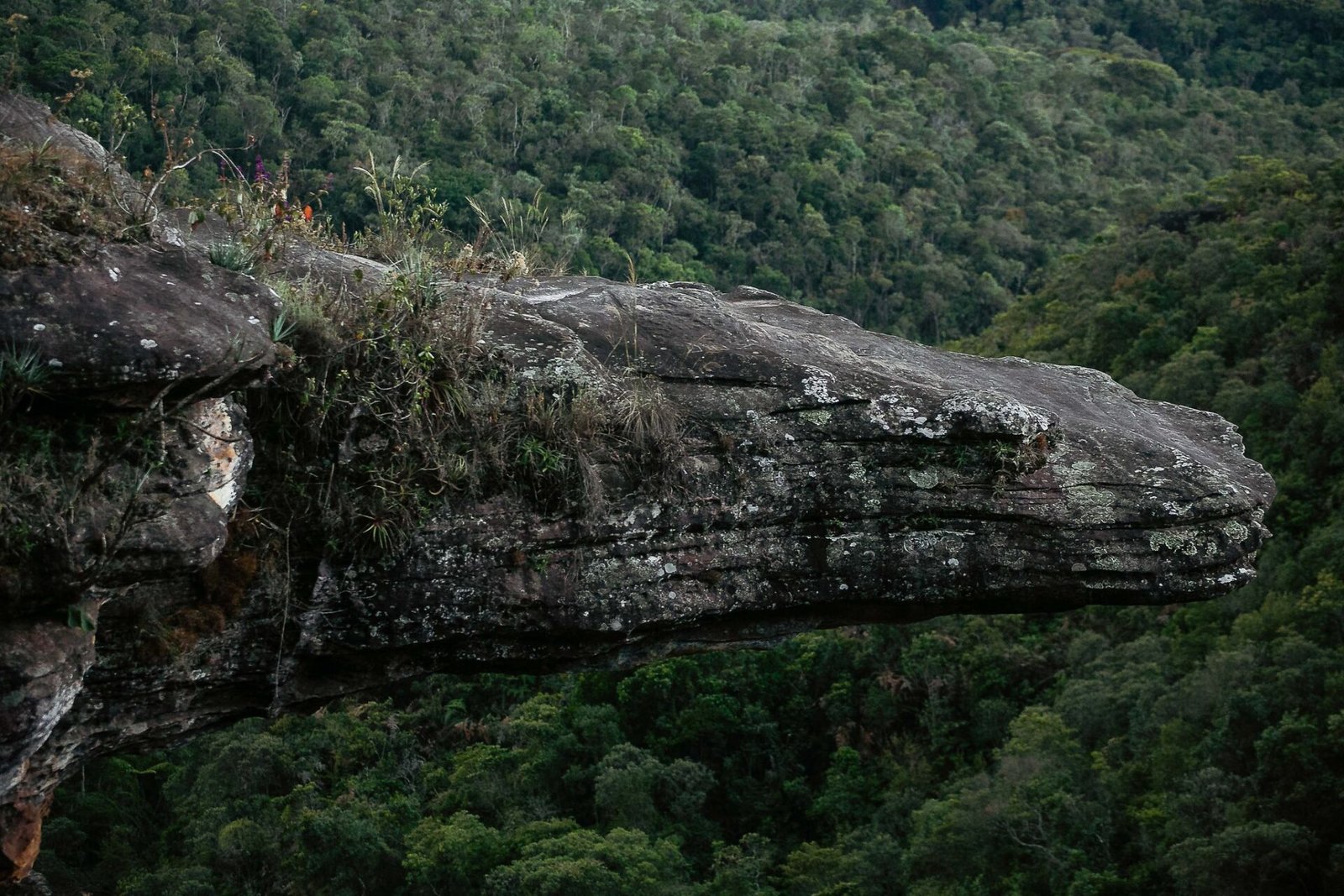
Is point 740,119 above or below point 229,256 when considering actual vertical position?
below

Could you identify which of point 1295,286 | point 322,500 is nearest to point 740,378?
point 322,500

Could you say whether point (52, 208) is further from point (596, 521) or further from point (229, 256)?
point (596, 521)

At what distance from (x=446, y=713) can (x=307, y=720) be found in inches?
158

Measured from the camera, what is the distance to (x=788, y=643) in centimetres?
4309

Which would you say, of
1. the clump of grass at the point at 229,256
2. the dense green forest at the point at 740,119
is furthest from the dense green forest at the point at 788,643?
the clump of grass at the point at 229,256

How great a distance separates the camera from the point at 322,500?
5.98 meters

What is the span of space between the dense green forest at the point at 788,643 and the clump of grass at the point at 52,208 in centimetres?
72

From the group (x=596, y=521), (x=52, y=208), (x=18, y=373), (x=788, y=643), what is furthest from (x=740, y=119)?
(x=18, y=373)

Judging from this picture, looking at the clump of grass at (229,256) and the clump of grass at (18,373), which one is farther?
the clump of grass at (229,256)

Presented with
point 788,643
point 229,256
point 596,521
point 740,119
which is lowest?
point 788,643

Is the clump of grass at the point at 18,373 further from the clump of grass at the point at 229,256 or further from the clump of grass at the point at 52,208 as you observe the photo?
the clump of grass at the point at 229,256

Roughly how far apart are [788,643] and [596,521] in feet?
123

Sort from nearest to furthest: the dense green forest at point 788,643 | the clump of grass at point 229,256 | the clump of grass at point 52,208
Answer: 1. the clump of grass at point 52,208
2. the clump of grass at point 229,256
3. the dense green forest at point 788,643

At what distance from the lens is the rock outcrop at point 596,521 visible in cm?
510
